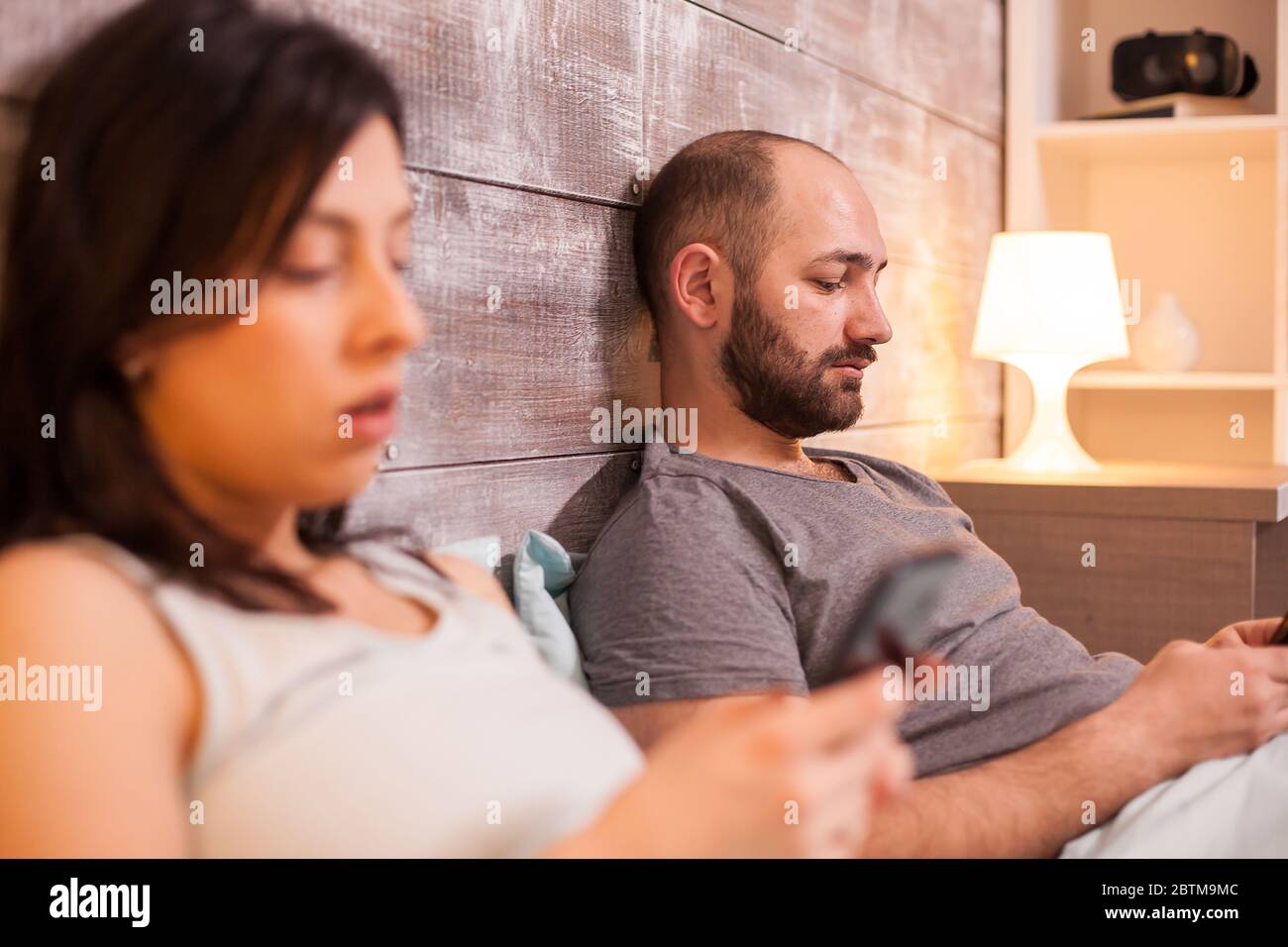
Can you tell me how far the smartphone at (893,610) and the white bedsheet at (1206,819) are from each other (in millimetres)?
553

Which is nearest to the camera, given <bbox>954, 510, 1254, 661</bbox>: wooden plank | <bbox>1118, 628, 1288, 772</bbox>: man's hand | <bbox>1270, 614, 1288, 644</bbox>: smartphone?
<bbox>1118, 628, 1288, 772</bbox>: man's hand

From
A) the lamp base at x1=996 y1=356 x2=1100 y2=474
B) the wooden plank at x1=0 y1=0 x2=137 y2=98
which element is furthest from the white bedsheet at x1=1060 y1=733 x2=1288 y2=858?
the lamp base at x1=996 y1=356 x2=1100 y2=474

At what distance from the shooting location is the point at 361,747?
24.6 inches

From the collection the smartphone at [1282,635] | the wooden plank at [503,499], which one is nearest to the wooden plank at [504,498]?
the wooden plank at [503,499]

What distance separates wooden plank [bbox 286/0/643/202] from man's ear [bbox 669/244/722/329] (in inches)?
3.8

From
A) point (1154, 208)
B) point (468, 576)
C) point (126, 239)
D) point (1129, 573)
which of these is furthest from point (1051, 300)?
point (126, 239)

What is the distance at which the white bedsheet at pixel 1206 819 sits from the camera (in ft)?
3.32

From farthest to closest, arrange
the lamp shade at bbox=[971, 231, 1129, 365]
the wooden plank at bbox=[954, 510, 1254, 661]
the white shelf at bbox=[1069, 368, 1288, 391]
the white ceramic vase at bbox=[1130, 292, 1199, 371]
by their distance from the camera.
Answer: the white ceramic vase at bbox=[1130, 292, 1199, 371]
the white shelf at bbox=[1069, 368, 1288, 391]
the lamp shade at bbox=[971, 231, 1129, 365]
the wooden plank at bbox=[954, 510, 1254, 661]

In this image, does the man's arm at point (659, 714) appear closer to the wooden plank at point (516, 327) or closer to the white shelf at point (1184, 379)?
the wooden plank at point (516, 327)

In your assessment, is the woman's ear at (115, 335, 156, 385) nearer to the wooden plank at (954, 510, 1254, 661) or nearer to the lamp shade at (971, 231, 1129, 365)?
the wooden plank at (954, 510, 1254, 661)

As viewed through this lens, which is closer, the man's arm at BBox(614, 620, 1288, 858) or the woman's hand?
the woman's hand

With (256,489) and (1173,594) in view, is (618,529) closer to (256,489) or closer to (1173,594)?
(256,489)

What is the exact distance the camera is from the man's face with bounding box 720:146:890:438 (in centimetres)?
134

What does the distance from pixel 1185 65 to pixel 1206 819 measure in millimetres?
1927
